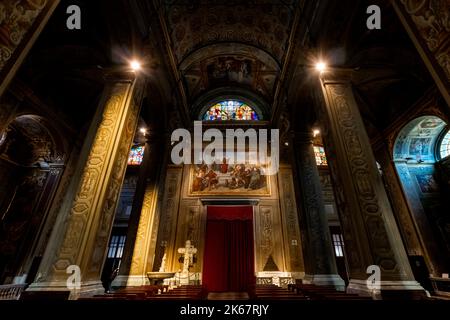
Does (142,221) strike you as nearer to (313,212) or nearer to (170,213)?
(170,213)

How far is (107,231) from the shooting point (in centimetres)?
404

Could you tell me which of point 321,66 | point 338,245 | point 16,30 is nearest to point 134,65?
point 16,30

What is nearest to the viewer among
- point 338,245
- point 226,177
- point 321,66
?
point 321,66

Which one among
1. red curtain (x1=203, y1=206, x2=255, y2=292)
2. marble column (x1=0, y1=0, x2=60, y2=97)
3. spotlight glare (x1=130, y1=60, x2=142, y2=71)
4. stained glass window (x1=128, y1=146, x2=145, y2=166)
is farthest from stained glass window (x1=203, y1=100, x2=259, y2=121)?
marble column (x1=0, y1=0, x2=60, y2=97)

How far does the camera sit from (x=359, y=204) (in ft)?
12.3

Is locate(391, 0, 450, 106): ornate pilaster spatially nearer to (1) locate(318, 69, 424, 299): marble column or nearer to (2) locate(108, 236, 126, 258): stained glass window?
(1) locate(318, 69, 424, 299): marble column

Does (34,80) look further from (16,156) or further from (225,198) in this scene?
(225,198)

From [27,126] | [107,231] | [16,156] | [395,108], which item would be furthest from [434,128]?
[16,156]

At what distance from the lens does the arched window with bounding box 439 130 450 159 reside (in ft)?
29.4

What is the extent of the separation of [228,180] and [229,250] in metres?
3.32

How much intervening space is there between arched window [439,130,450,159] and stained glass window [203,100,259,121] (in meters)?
8.38

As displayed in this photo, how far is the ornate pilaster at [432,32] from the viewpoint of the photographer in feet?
7.57

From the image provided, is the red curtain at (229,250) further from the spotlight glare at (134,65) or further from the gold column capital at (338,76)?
the spotlight glare at (134,65)

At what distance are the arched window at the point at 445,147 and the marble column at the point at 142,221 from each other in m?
11.9
